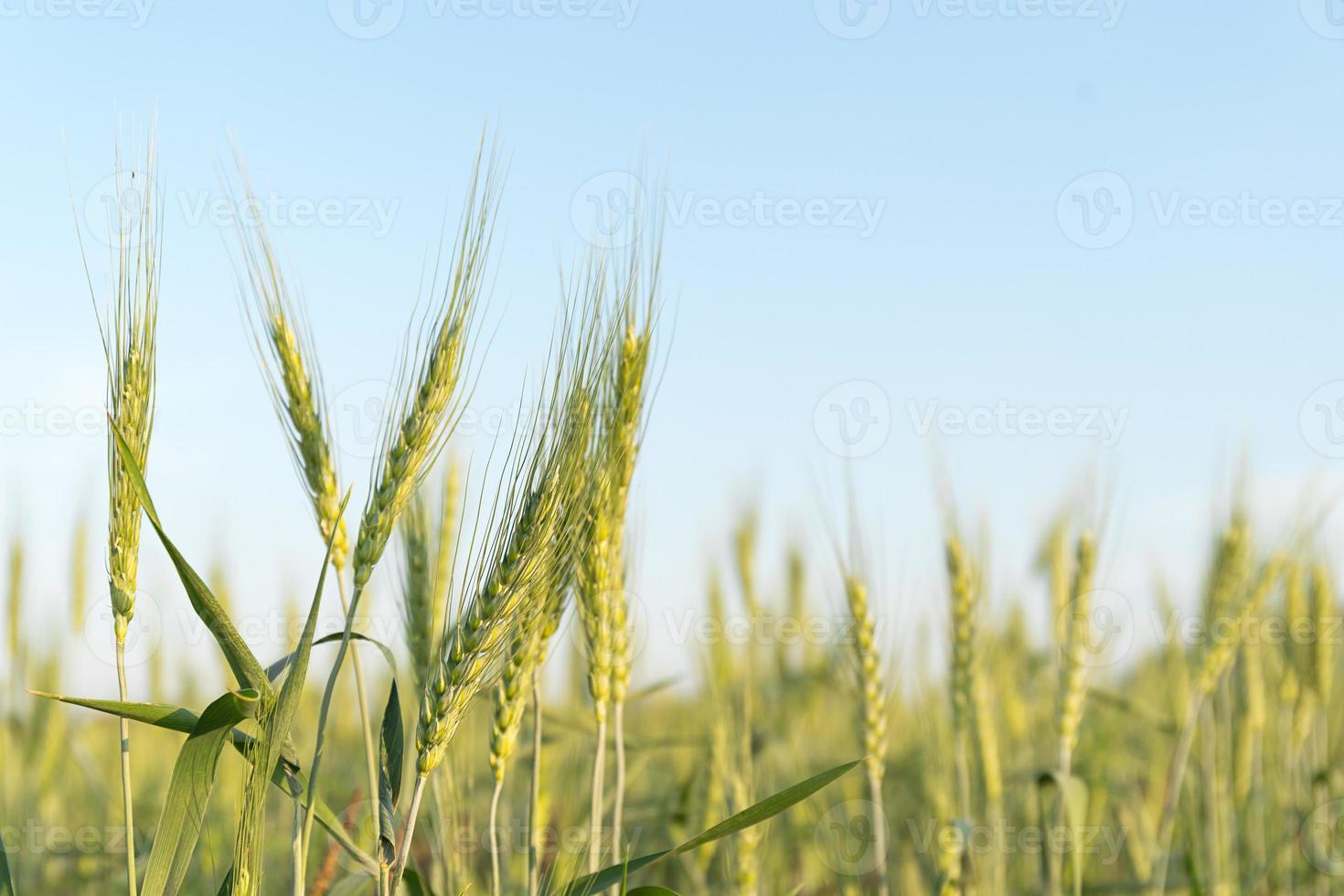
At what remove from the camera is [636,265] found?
1870mm

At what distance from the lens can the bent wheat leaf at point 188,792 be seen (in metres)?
1.33

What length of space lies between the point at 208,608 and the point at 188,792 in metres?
0.25

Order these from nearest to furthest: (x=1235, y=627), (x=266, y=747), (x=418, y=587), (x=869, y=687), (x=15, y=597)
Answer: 1. (x=266, y=747)
2. (x=418, y=587)
3. (x=869, y=687)
4. (x=1235, y=627)
5. (x=15, y=597)

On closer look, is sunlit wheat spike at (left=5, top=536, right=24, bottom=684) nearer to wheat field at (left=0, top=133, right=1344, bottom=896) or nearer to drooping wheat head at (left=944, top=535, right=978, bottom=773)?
wheat field at (left=0, top=133, right=1344, bottom=896)

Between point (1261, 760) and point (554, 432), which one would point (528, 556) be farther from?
point (1261, 760)

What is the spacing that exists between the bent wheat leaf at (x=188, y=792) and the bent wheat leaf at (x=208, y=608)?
42mm

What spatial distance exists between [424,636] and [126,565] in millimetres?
589

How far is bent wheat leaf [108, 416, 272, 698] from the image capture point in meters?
1.26

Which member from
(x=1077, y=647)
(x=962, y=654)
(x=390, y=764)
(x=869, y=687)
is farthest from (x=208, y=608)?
(x=1077, y=647)

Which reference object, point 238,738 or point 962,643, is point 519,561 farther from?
point 962,643

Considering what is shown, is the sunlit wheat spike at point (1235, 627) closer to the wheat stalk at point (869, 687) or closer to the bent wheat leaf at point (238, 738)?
the wheat stalk at point (869, 687)

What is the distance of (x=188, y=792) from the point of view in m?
1.36

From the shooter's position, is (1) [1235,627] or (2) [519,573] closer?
(2) [519,573]

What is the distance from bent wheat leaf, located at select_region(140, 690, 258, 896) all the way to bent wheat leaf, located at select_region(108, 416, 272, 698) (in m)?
0.04
